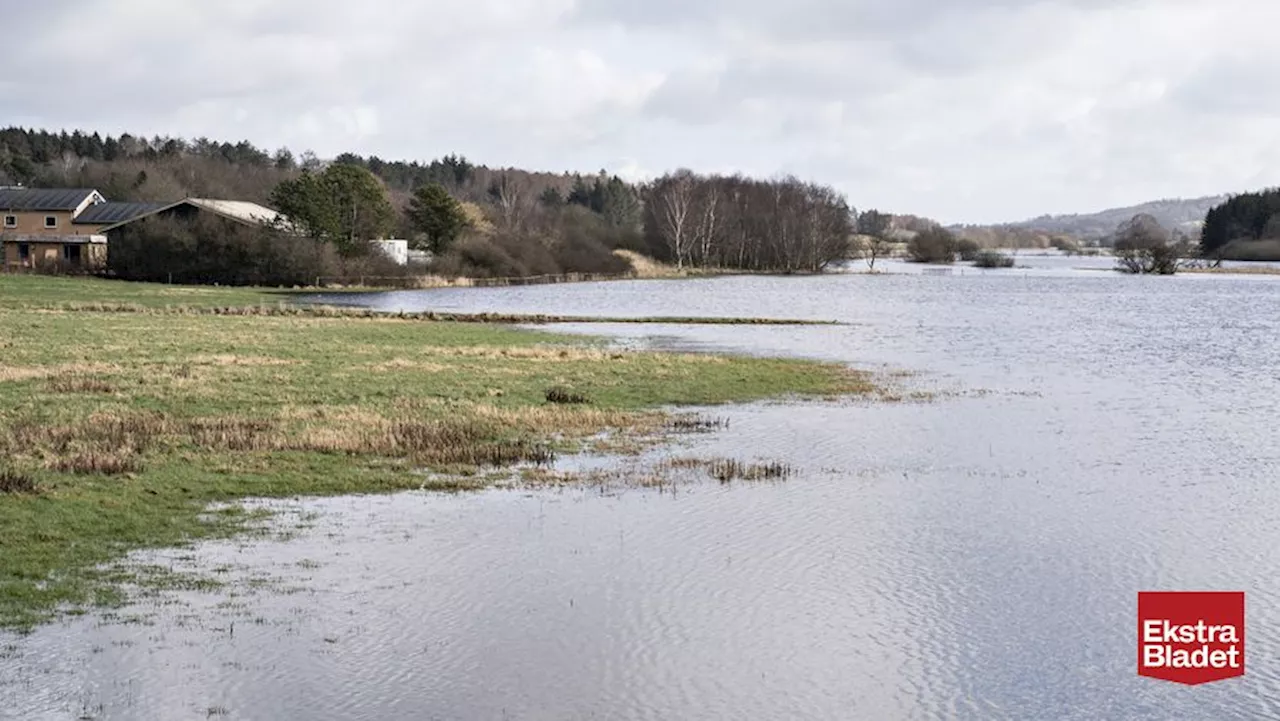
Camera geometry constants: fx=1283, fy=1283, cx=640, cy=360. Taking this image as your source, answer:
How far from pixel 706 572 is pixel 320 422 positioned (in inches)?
414

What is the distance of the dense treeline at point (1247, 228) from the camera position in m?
187

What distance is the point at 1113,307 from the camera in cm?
8000

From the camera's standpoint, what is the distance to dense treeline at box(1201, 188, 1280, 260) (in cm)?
18738

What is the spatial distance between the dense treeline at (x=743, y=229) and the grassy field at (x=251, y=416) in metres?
110

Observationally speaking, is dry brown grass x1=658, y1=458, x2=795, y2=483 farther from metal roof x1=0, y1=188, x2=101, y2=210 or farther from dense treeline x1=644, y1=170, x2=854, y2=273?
dense treeline x1=644, y1=170, x2=854, y2=273

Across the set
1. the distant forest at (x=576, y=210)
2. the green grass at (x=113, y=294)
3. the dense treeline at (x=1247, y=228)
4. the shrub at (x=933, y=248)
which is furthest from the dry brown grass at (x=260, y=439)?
the dense treeline at (x=1247, y=228)

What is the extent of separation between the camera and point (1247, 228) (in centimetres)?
19525

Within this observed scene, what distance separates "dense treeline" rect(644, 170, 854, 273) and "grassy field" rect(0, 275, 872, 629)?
11019cm

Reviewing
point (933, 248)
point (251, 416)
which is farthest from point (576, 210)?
point (251, 416)

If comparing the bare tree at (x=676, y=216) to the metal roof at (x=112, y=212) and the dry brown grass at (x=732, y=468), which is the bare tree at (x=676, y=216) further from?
the dry brown grass at (x=732, y=468)

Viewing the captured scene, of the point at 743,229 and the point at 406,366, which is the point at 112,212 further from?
the point at 743,229

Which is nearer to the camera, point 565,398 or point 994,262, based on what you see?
point 565,398

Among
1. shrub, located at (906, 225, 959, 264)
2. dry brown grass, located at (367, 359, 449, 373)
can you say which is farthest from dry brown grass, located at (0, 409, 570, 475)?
shrub, located at (906, 225, 959, 264)

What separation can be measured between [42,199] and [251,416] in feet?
300
